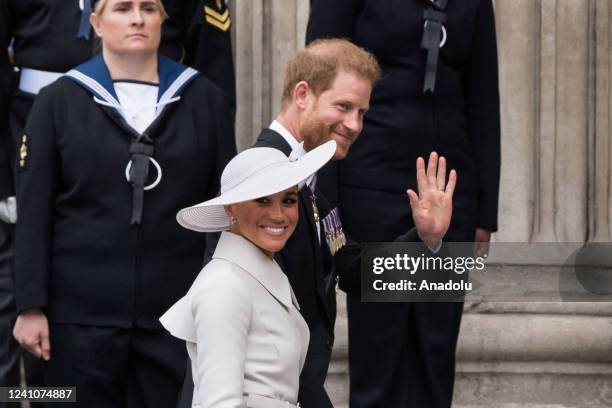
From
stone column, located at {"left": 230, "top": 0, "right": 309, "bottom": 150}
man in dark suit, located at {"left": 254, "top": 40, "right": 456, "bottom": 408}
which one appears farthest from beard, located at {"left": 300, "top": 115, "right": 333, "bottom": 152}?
stone column, located at {"left": 230, "top": 0, "right": 309, "bottom": 150}

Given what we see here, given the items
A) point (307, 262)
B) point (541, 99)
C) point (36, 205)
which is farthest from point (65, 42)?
point (541, 99)

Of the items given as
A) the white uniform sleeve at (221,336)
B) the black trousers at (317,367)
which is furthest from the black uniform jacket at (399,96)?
the white uniform sleeve at (221,336)

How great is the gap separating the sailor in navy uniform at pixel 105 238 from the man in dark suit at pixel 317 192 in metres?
0.59

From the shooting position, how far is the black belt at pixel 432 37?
5.54m

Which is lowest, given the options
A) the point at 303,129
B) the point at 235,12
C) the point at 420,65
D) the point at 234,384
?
the point at 234,384

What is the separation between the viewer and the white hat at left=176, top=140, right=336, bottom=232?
159 inches

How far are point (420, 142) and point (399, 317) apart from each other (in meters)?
0.55

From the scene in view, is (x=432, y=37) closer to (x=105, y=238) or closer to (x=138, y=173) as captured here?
(x=138, y=173)

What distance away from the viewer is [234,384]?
384 centimetres

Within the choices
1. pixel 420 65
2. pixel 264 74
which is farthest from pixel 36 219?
pixel 264 74

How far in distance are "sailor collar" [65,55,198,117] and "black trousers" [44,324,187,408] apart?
662 millimetres

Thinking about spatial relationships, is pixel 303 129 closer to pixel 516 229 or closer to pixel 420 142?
pixel 420 142

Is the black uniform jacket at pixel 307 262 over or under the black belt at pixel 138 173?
under

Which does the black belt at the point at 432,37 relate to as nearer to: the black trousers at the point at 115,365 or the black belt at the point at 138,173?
the black belt at the point at 138,173
